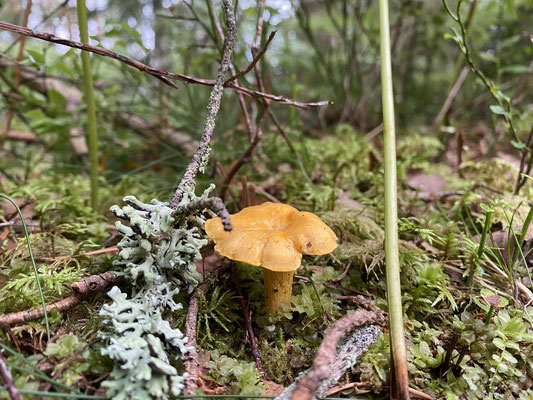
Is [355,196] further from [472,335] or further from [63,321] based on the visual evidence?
[63,321]

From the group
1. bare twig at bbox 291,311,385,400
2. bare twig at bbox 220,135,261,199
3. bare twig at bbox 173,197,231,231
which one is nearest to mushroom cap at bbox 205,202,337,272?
bare twig at bbox 173,197,231,231

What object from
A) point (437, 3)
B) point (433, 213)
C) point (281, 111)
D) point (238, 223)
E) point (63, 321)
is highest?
point (437, 3)

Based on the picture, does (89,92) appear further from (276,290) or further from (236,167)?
(276,290)

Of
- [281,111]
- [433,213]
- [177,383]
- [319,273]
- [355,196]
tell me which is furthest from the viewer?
[281,111]

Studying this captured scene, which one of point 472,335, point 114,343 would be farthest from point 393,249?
point 114,343

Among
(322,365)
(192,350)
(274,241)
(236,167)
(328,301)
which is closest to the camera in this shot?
(322,365)

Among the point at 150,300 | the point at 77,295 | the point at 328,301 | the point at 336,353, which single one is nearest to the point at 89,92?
the point at 77,295

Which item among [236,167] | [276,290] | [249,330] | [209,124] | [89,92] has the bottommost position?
[249,330]

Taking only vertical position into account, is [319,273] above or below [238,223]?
below

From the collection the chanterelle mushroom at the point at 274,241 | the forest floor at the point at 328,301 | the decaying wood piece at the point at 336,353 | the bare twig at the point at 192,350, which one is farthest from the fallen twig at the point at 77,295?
the decaying wood piece at the point at 336,353
